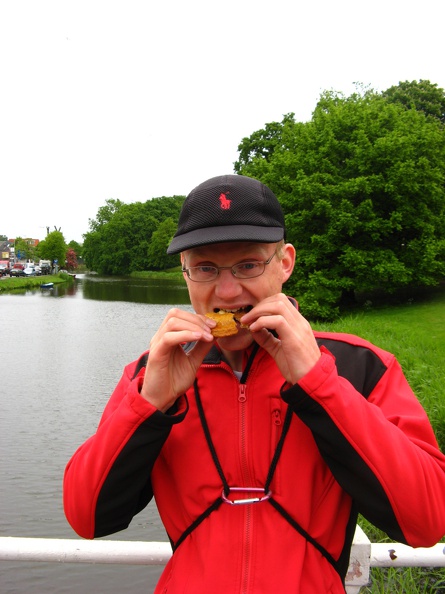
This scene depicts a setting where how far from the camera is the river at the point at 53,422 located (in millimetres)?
7707

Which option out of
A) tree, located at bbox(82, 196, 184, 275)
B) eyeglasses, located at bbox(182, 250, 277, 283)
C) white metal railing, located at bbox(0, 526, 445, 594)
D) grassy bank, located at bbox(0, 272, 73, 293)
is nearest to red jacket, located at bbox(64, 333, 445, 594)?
white metal railing, located at bbox(0, 526, 445, 594)

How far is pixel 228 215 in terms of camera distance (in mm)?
1899

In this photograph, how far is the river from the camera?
771 cm

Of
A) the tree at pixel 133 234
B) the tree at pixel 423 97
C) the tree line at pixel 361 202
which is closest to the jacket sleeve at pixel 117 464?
the tree line at pixel 361 202

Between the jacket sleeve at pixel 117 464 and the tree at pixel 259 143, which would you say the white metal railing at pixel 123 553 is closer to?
the jacket sleeve at pixel 117 464

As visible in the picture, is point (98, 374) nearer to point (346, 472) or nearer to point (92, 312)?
point (346, 472)

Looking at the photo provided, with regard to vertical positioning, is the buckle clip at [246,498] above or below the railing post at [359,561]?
above

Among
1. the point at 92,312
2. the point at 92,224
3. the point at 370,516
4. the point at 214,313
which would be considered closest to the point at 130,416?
the point at 214,313

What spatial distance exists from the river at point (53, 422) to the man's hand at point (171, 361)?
6.59 m

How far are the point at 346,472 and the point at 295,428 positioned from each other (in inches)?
8.9

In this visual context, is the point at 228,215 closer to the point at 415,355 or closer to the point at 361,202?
the point at 415,355

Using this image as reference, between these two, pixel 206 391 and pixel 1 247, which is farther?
pixel 1 247

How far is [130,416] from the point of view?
1759mm

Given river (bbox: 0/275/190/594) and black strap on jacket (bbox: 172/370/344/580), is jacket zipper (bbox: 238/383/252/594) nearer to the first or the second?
black strap on jacket (bbox: 172/370/344/580)
